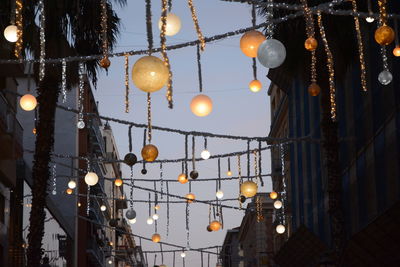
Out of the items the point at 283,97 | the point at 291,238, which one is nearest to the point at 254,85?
the point at 291,238

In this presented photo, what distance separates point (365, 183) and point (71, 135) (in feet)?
90.9

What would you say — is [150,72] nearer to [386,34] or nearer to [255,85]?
[386,34]

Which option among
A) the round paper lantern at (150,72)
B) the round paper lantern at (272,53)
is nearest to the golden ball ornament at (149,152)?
the round paper lantern at (272,53)

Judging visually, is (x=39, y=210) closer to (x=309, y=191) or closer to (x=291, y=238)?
(x=309, y=191)

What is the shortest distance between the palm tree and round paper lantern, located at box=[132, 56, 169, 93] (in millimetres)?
10210

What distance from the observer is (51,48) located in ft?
62.8

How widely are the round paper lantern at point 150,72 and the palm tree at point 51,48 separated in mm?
10210

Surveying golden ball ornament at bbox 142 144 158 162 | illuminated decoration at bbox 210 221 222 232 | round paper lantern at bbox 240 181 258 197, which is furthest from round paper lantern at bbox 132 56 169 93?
illuminated decoration at bbox 210 221 222 232

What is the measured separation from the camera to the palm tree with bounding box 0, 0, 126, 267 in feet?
57.8

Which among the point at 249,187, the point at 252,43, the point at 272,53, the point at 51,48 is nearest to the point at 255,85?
the point at 252,43

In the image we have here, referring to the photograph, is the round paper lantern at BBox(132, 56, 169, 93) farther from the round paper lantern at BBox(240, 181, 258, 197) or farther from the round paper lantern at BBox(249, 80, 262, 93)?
the round paper lantern at BBox(240, 181, 258, 197)

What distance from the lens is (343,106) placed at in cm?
2575

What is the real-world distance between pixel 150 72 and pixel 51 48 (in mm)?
12110

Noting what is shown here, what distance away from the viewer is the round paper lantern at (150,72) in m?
7.47
